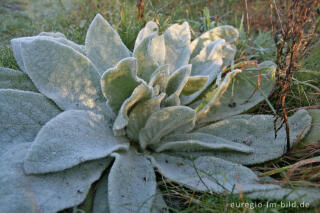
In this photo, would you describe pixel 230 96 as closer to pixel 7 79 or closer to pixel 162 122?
pixel 162 122

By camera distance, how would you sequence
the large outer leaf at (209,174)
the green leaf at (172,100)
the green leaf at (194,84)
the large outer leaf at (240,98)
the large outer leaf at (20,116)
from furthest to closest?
the large outer leaf at (240,98)
the green leaf at (194,84)
the green leaf at (172,100)
the large outer leaf at (20,116)
the large outer leaf at (209,174)

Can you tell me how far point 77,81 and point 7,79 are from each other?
37 centimetres

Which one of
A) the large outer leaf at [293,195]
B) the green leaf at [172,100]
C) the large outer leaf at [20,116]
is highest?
the large outer leaf at [20,116]

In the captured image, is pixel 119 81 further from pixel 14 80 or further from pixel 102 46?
pixel 14 80

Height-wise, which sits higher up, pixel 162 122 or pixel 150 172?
pixel 162 122

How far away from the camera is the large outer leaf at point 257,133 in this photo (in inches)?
48.0

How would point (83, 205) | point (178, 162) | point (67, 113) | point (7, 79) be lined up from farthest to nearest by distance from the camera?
point (7, 79)
point (178, 162)
point (67, 113)
point (83, 205)

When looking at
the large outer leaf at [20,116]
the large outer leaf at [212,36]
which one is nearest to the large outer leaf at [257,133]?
the large outer leaf at [212,36]

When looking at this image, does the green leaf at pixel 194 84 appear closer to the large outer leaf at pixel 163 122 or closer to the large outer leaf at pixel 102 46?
the large outer leaf at pixel 163 122

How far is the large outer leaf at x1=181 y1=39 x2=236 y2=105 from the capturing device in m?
1.39

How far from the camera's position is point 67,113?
110 cm

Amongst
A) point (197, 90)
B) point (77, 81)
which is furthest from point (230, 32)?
point (77, 81)

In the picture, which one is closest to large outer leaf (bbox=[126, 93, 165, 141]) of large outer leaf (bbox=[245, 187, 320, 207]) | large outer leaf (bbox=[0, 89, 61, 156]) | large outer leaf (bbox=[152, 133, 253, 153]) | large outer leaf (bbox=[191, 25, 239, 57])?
large outer leaf (bbox=[152, 133, 253, 153])

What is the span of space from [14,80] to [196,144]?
3.08 ft
